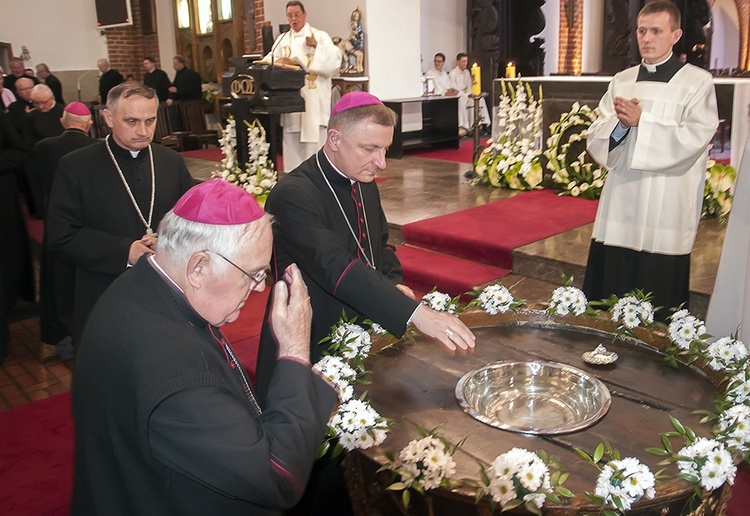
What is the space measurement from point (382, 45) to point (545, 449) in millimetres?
9168

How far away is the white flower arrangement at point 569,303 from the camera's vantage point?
256 cm

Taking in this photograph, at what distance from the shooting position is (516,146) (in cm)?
760

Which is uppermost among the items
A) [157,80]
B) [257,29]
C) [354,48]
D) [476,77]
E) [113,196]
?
[257,29]

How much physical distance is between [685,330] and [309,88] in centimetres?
672

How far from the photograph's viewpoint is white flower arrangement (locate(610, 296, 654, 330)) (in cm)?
241

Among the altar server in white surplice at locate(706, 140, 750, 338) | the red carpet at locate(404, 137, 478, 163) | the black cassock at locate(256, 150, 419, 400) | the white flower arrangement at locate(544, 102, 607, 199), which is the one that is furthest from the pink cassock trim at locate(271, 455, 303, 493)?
the red carpet at locate(404, 137, 478, 163)

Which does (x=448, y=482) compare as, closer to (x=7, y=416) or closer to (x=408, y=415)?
(x=408, y=415)

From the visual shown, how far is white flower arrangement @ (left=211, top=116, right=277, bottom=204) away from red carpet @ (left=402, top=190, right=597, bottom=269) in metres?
1.81

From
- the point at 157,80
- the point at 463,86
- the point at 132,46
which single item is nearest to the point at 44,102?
the point at 157,80

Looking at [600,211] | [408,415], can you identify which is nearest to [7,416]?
[408,415]

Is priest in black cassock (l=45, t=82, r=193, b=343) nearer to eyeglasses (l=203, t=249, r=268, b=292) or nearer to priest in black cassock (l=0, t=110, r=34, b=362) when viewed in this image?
eyeglasses (l=203, t=249, r=268, b=292)

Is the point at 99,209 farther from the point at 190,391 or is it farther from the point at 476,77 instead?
the point at 476,77

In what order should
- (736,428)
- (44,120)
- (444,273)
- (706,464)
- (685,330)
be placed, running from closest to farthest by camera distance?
1. (706,464)
2. (736,428)
3. (685,330)
4. (444,273)
5. (44,120)

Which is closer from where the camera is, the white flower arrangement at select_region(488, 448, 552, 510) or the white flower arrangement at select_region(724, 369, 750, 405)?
the white flower arrangement at select_region(488, 448, 552, 510)
